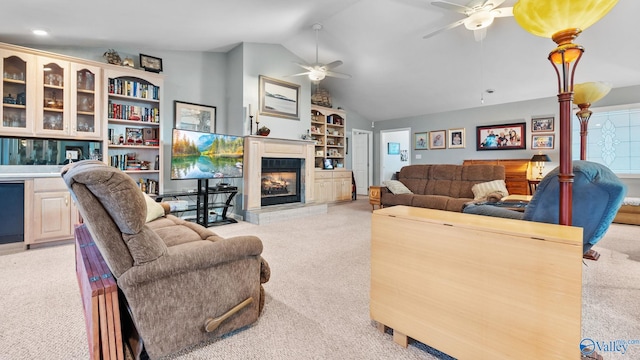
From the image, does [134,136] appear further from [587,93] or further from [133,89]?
[587,93]

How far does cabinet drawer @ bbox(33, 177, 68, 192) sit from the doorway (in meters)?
7.19

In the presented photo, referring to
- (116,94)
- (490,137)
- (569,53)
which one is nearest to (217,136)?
(116,94)

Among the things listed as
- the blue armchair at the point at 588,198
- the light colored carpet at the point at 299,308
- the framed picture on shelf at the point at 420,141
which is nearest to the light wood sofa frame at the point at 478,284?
the light colored carpet at the point at 299,308

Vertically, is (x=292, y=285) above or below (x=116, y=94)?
below

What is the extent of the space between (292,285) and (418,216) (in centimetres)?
127

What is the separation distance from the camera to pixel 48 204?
315 cm

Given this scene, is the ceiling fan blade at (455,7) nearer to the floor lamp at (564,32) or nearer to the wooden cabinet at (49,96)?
the floor lamp at (564,32)

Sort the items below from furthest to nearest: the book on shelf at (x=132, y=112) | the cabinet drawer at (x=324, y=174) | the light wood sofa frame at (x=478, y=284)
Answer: the cabinet drawer at (x=324, y=174)
the book on shelf at (x=132, y=112)
the light wood sofa frame at (x=478, y=284)

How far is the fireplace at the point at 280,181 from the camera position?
5.27 meters

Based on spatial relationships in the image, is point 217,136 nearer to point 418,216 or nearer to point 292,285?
point 292,285

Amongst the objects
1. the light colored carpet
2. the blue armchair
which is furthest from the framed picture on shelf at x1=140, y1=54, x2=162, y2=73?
the blue armchair

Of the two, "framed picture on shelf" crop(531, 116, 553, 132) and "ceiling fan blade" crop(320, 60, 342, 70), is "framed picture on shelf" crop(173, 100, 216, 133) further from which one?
"framed picture on shelf" crop(531, 116, 553, 132)

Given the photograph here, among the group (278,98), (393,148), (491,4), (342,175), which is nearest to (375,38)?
→ (278,98)

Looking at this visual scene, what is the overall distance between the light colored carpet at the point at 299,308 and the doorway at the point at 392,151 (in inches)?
220
